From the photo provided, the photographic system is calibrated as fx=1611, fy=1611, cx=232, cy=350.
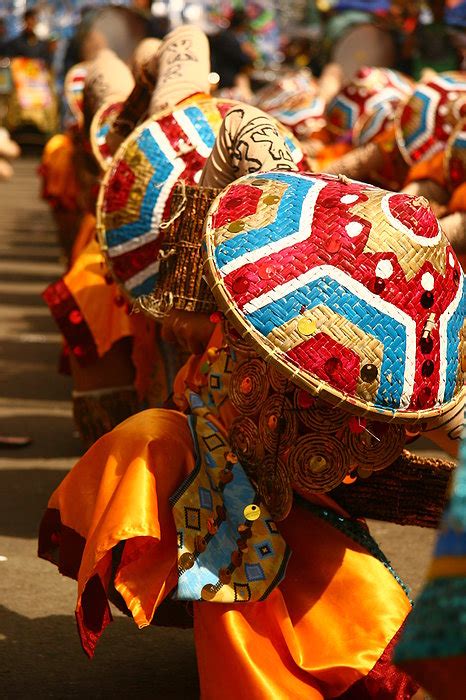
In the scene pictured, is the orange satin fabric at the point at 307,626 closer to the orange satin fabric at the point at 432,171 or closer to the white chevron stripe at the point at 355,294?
the white chevron stripe at the point at 355,294

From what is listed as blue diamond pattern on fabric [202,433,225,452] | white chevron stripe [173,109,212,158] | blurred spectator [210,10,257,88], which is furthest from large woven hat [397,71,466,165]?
blurred spectator [210,10,257,88]

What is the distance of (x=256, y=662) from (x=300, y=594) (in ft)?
0.63

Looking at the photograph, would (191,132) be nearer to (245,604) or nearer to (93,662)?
(93,662)

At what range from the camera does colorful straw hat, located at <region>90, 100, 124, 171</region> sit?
5180 millimetres

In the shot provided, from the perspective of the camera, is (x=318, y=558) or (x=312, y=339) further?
(x=318, y=558)

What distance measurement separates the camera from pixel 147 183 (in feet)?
13.6

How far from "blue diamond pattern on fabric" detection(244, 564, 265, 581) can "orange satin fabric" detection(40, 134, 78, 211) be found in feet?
17.7

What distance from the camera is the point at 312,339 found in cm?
283

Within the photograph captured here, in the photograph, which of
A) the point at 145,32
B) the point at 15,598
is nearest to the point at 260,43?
the point at 145,32

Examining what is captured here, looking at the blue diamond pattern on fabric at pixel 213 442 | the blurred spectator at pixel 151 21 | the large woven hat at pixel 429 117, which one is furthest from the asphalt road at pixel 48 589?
the blurred spectator at pixel 151 21

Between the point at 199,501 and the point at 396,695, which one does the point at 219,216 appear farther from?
the point at 396,695

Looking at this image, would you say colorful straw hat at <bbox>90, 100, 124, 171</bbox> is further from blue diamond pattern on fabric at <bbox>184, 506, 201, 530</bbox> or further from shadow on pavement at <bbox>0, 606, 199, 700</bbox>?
blue diamond pattern on fabric at <bbox>184, 506, 201, 530</bbox>

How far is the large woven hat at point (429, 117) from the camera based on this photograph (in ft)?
23.1

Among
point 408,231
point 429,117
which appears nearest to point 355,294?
point 408,231
